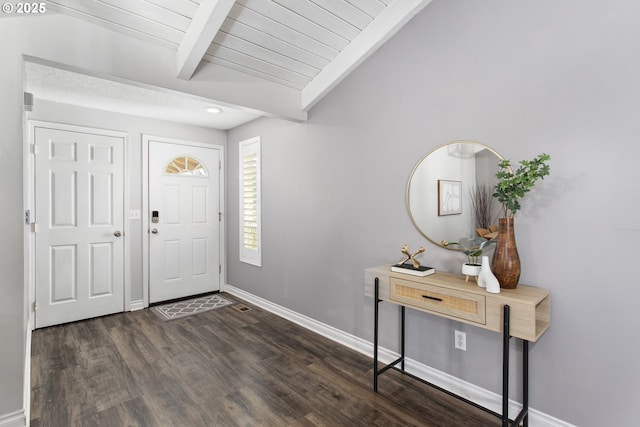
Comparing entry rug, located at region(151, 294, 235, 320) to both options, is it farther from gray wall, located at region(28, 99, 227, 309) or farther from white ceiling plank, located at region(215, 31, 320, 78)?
white ceiling plank, located at region(215, 31, 320, 78)

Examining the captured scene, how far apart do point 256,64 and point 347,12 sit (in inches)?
32.5

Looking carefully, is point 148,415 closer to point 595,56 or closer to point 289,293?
point 289,293

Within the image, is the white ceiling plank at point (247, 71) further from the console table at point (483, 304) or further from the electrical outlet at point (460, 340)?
the electrical outlet at point (460, 340)

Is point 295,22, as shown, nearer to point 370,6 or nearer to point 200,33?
point 370,6

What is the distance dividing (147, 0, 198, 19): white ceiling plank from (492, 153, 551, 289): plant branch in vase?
2079 millimetres

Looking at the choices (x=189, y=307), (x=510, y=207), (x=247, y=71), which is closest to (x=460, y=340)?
(x=510, y=207)

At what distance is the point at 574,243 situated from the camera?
1.61m

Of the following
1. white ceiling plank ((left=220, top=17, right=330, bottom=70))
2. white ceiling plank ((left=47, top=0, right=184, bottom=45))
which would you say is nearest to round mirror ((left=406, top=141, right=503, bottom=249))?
white ceiling plank ((left=220, top=17, right=330, bottom=70))

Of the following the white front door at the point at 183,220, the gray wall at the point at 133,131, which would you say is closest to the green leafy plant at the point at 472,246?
the white front door at the point at 183,220

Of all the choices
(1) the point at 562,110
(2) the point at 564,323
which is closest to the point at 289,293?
(2) the point at 564,323

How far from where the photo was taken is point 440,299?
70.1 inches

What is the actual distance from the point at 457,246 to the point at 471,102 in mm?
924

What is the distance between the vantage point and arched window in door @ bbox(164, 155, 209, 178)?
13.2 ft

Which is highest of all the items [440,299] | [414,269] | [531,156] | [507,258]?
[531,156]
